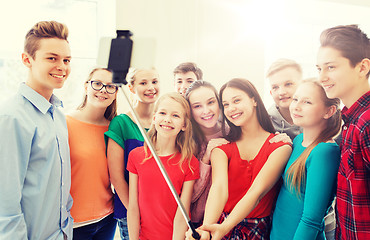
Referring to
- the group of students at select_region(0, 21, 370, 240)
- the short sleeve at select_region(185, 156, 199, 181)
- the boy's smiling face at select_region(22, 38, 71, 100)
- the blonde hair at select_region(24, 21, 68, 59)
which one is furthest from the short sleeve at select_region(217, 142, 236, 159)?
the blonde hair at select_region(24, 21, 68, 59)

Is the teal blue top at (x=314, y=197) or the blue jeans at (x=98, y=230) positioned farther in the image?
the blue jeans at (x=98, y=230)

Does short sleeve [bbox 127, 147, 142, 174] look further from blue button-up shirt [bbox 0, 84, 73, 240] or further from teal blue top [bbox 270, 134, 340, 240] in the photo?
teal blue top [bbox 270, 134, 340, 240]

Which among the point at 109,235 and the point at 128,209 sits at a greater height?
the point at 128,209

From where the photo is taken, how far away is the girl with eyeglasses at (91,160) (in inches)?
50.1

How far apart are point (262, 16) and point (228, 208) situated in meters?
0.93

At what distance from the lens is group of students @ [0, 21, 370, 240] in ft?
3.31

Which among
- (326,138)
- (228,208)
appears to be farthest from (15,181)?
(326,138)

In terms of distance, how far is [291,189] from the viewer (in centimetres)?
113

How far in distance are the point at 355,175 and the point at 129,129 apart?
897 millimetres

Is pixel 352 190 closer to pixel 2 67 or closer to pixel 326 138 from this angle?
pixel 326 138

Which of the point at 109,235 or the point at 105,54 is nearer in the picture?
the point at 105,54

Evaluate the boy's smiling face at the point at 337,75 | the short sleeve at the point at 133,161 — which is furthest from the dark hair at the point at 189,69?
the boy's smiling face at the point at 337,75

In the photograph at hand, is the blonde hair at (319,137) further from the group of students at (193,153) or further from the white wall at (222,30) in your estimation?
the white wall at (222,30)

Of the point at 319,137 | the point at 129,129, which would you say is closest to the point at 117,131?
the point at 129,129
